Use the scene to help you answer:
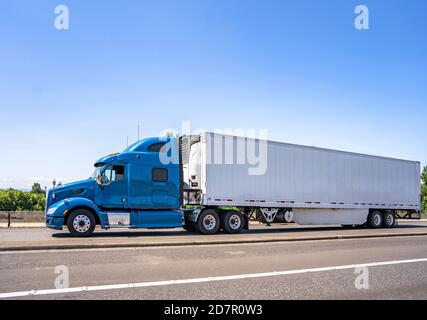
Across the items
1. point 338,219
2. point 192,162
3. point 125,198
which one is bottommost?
point 338,219

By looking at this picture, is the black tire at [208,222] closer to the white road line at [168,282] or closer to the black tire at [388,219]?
the white road line at [168,282]

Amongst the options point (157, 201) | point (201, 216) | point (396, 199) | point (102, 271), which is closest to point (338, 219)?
point (396, 199)

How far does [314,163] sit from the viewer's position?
64.5ft

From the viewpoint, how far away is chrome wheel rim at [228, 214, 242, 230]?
17241 mm

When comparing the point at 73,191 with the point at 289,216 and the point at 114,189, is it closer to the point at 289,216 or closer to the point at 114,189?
the point at 114,189

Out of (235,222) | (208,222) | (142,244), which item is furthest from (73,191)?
(235,222)

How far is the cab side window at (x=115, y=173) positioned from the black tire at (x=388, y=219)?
15.4 meters

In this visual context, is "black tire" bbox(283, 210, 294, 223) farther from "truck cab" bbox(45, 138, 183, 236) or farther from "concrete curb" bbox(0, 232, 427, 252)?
"truck cab" bbox(45, 138, 183, 236)

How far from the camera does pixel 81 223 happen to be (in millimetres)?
14219

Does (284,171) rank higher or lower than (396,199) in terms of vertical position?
higher

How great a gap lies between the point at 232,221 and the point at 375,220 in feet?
32.1

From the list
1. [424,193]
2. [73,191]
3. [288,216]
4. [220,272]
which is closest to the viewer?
[220,272]
